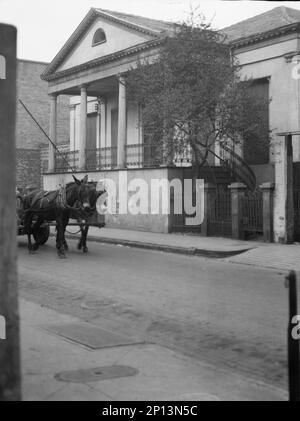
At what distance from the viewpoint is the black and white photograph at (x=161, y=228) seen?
5.34 meters

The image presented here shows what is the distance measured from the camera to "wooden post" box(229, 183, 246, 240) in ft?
62.1

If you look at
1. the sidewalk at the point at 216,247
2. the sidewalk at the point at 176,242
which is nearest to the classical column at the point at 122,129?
the sidewalk at the point at 176,242

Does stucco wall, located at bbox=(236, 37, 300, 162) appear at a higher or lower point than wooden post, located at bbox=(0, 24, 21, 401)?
higher

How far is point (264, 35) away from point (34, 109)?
22.8 metres

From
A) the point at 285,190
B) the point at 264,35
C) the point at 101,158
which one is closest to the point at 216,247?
the point at 285,190

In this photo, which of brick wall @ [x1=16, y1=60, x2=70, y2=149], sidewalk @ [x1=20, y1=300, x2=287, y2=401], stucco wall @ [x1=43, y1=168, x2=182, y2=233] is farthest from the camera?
brick wall @ [x1=16, y1=60, x2=70, y2=149]

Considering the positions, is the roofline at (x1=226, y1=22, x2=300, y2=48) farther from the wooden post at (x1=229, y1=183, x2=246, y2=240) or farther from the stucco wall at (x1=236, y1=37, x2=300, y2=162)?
the wooden post at (x1=229, y1=183, x2=246, y2=240)

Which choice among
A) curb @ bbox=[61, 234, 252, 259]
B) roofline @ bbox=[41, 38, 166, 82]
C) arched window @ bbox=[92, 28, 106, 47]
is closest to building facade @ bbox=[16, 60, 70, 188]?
roofline @ bbox=[41, 38, 166, 82]

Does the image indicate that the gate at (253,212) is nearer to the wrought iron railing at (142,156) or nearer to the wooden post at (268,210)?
the wooden post at (268,210)

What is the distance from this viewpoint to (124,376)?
5.88 m

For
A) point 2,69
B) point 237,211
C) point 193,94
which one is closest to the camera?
point 2,69

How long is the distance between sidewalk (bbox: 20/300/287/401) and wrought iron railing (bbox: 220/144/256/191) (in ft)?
52.4

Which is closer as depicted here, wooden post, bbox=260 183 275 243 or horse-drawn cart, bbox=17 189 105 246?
horse-drawn cart, bbox=17 189 105 246

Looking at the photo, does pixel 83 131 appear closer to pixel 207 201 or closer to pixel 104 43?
pixel 104 43
